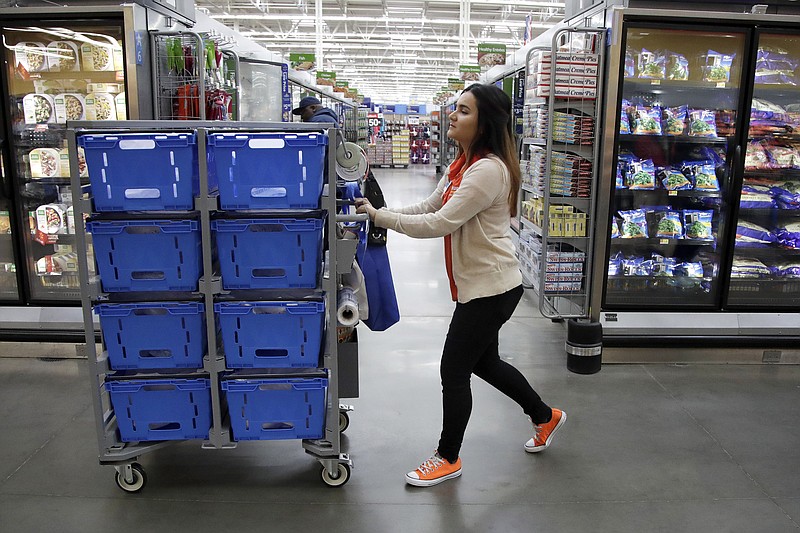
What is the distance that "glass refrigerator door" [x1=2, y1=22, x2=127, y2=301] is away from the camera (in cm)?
475

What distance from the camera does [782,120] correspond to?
4875 mm

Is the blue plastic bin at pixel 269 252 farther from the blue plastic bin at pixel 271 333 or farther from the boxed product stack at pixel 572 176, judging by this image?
the boxed product stack at pixel 572 176

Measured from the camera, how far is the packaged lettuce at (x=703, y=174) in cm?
482

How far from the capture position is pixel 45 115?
4812 mm

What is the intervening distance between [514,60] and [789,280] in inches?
184

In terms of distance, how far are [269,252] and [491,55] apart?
853 centimetres

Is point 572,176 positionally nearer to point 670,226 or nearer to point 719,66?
point 670,226

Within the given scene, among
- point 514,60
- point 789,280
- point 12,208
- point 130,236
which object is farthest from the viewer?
point 514,60

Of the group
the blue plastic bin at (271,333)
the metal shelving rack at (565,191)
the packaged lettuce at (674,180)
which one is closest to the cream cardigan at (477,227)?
the blue plastic bin at (271,333)

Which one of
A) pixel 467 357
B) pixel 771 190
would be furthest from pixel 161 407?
pixel 771 190

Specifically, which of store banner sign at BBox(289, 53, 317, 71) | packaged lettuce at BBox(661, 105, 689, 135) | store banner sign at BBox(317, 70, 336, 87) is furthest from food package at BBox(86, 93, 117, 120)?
store banner sign at BBox(317, 70, 336, 87)

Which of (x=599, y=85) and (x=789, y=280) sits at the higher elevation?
(x=599, y=85)

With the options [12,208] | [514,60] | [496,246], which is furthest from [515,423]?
[514,60]

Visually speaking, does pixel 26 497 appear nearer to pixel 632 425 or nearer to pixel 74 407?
pixel 74 407
